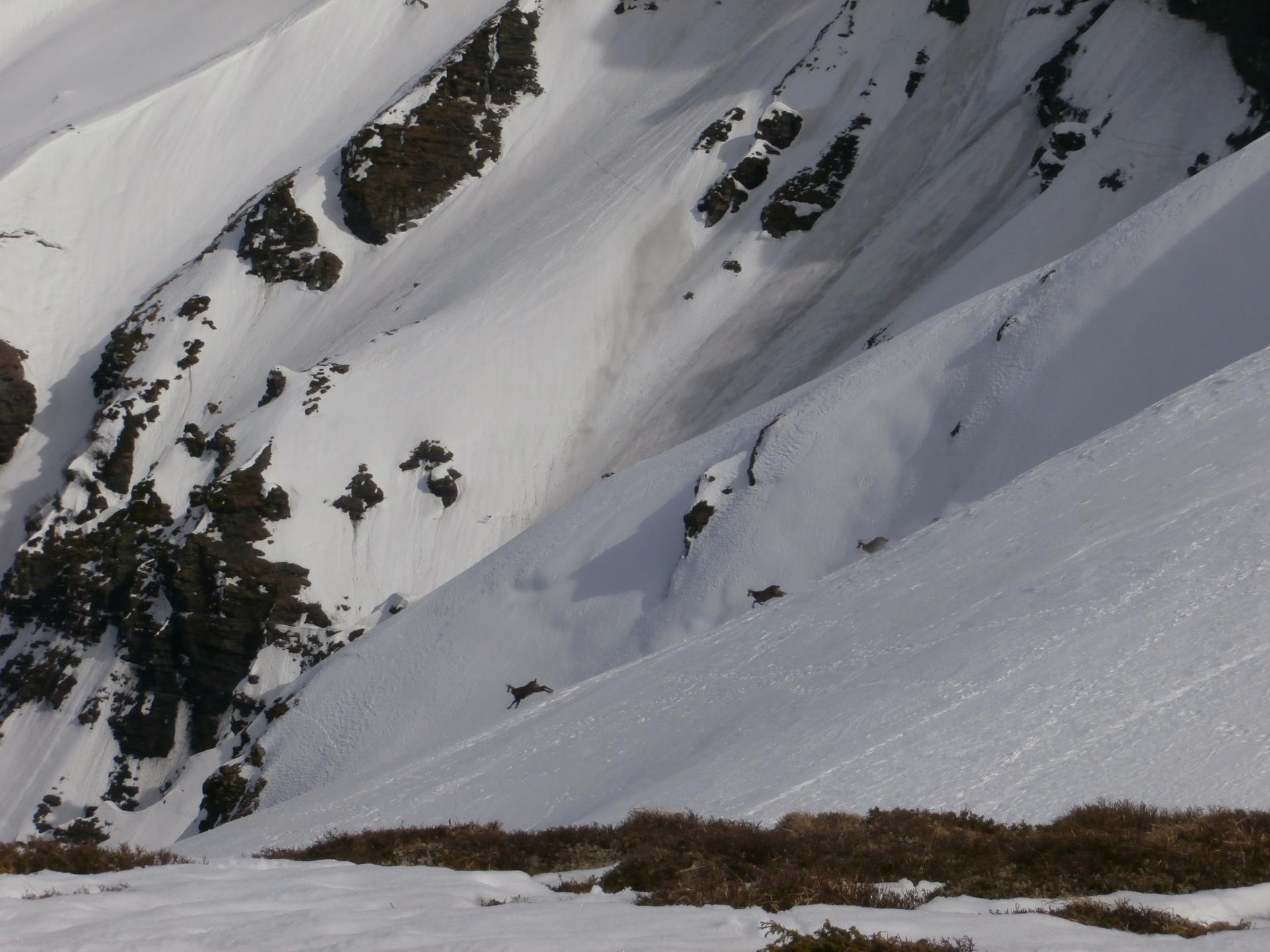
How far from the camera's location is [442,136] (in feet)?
268

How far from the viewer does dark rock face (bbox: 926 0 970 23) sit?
72812 millimetres

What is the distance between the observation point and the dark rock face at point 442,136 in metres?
79.9

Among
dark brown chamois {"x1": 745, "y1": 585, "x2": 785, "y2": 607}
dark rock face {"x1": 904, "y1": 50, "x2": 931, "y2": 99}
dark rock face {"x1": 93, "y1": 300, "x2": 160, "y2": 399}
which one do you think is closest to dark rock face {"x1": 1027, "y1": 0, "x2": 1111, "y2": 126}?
dark rock face {"x1": 904, "y1": 50, "x2": 931, "y2": 99}

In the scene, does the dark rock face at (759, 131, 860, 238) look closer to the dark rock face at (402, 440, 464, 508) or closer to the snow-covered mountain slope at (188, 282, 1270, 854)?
the dark rock face at (402, 440, 464, 508)

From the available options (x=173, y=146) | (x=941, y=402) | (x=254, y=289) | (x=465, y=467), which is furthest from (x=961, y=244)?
(x=173, y=146)

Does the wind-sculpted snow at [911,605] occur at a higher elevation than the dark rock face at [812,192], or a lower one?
lower

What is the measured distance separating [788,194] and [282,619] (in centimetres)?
3747

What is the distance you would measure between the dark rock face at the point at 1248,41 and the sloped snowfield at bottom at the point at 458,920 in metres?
54.7

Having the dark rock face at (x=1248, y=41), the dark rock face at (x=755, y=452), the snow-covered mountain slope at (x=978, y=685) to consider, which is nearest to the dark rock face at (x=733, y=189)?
the dark rock face at (x=1248, y=41)

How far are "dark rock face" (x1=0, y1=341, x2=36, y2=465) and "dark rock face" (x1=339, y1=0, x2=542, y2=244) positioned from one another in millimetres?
23954

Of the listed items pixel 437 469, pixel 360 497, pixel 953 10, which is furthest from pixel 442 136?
pixel 953 10

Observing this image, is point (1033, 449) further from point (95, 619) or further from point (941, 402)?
point (95, 619)

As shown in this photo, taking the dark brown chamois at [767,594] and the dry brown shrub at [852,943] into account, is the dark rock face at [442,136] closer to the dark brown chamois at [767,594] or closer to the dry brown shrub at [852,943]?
the dark brown chamois at [767,594]

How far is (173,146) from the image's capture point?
88.9m
